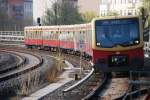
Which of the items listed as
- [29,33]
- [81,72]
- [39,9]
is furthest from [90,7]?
[81,72]

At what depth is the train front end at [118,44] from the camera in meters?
21.8

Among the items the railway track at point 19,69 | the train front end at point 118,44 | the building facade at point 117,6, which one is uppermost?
the building facade at point 117,6

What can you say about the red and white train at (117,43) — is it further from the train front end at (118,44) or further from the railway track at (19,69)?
the railway track at (19,69)

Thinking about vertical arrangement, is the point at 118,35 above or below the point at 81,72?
above

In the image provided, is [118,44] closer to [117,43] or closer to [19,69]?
[117,43]

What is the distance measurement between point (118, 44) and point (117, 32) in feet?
1.78

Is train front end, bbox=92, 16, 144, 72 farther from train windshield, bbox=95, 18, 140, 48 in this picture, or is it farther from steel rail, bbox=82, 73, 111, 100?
steel rail, bbox=82, 73, 111, 100

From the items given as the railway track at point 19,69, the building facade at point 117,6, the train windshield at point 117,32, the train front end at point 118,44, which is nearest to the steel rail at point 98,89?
the train front end at point 118,44

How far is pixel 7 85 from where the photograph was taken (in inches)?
789

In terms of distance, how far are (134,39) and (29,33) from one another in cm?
3527

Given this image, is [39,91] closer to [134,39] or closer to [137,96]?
[137,96]

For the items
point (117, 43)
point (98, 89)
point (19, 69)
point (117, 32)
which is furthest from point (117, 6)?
point (98, 89)

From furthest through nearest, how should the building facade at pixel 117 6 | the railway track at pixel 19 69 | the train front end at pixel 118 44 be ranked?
the building facade at pixel 117 6
the railway track at pixel 19 69
the train front end at pixel 118 44

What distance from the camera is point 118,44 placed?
21922 mm
